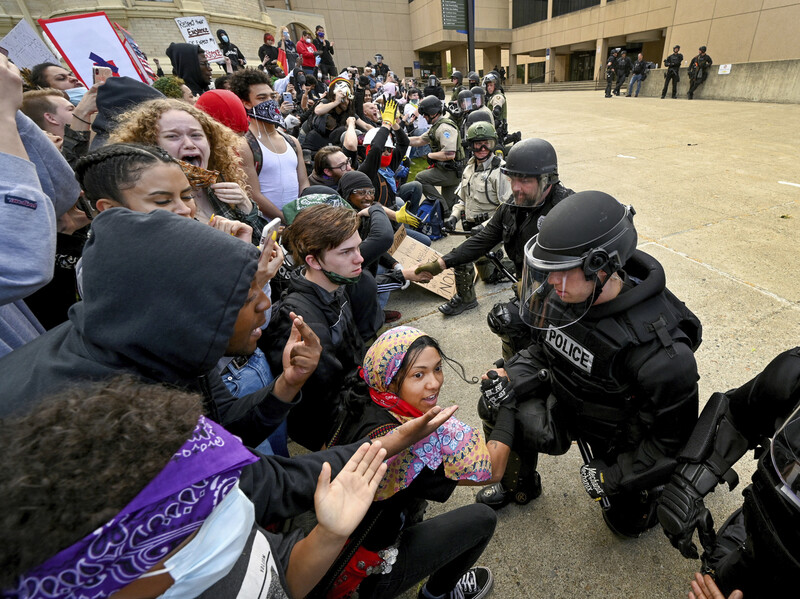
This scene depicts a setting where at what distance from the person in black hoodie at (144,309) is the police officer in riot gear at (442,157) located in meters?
5.23

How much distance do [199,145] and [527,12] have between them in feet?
133

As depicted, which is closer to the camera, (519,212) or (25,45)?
(519,212)

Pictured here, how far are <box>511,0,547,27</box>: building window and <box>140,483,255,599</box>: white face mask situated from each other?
39445 millimetres

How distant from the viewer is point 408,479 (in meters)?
1.40

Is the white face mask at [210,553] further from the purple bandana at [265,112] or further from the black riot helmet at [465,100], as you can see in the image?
the black riot helmet at [465,100]

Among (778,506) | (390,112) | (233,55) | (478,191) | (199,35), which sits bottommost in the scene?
(778,506)

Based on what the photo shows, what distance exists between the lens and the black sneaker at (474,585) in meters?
1.77

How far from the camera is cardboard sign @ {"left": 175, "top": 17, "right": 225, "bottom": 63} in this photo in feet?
19.2

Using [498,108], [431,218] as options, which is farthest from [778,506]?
[498,108]

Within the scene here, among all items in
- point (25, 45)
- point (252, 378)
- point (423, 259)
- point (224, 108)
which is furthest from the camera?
point (423, 259)

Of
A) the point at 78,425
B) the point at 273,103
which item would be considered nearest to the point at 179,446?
the point at 78,425

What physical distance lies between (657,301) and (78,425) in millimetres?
1885

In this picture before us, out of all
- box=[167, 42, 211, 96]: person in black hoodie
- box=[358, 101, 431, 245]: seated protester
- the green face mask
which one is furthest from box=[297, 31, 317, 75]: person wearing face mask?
the green face mask

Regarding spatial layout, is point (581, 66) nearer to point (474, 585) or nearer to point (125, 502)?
point (474, 585)
